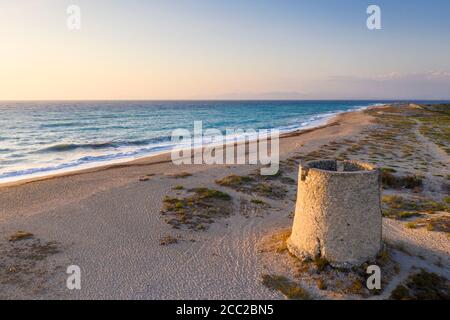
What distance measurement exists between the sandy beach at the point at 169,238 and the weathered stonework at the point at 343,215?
0.85 meters

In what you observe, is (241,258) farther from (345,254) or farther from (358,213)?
(358,213)

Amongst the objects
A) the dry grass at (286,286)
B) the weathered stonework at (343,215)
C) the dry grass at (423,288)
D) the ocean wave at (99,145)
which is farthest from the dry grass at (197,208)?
the ocean wave at (99,145)

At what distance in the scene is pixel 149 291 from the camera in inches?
436

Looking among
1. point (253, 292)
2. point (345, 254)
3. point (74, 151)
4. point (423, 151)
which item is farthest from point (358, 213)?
point (74, 151)

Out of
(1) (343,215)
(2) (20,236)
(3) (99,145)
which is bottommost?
(2) (20,236)

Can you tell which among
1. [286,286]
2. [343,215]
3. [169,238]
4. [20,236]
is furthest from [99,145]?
[343,215]

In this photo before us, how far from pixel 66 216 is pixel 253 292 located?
11.3 m

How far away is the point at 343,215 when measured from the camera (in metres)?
11.5

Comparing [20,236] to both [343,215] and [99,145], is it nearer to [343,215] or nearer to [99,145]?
[343,215]

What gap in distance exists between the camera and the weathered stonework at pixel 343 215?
1138cm

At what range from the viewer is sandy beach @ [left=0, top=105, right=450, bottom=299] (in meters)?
11.3

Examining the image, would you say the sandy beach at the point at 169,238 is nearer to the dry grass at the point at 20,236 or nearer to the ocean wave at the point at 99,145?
the dry grass at the point at 20,236

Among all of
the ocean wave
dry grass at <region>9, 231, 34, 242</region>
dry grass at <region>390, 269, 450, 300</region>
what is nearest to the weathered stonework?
dry grass at <region>390, 269, 450, 300</region>

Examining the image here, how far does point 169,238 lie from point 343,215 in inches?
299
